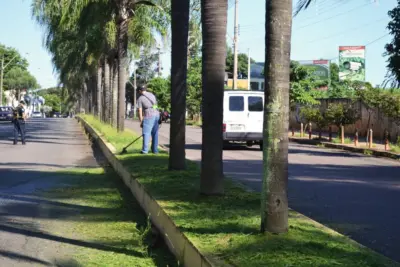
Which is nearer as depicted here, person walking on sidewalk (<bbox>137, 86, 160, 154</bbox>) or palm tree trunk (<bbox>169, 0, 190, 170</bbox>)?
palm tree trunk (<bbox>169, 0, 190, 170</bbox>)

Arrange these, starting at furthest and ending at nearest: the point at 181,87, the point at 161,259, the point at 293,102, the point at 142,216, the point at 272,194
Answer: the point at 293,102, the point at 181,87, the point at 142,216, the point at 161,259, the point at 272,194

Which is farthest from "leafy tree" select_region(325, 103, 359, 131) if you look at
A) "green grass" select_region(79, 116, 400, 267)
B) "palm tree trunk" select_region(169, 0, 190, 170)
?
"green grass" select_region(79, 116, 400, 267)

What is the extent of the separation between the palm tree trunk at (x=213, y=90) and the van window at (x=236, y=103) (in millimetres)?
12707

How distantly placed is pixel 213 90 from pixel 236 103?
13.2 metres

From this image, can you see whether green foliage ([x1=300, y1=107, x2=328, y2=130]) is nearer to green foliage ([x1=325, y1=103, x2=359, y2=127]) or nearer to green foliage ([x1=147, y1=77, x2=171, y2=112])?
green foliage ([x1=325, y1=103, x2=359, y2=127])

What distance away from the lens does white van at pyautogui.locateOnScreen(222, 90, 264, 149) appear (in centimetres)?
2047

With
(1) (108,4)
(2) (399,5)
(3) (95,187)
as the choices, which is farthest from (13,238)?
(1) (108,4)

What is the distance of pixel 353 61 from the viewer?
52250 mm

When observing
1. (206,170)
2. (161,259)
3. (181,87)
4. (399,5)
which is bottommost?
Result: (161,259)

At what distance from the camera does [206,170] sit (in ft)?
25.1

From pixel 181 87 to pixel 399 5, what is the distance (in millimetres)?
8311

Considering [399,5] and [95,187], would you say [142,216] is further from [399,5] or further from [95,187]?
[399,5]

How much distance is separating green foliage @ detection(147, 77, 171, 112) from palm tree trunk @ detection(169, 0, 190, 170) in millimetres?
59232

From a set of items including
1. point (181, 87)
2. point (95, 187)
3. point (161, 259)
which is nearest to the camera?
point (161, 259)
